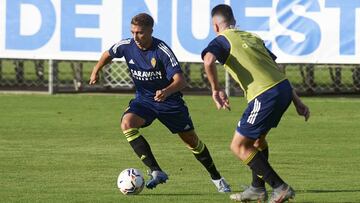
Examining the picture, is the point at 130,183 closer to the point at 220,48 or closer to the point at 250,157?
the point at 250,157

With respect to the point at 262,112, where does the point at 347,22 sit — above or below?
below

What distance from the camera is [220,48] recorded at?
10.2 m

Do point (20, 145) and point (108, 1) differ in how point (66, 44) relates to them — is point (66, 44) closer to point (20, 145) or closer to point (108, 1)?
point (108, 1)

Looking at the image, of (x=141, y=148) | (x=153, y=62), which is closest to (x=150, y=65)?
(x=153, y=62)

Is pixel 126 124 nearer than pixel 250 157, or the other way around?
pixel 250 157

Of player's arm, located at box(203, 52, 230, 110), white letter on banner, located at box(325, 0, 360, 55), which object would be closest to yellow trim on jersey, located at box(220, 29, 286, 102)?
player's arm, located at box(203, 52, 230, 110)

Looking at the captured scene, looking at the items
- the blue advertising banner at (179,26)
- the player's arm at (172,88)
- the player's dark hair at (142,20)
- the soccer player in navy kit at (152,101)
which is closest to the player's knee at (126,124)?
the soccer player in navy kit at (152,101)

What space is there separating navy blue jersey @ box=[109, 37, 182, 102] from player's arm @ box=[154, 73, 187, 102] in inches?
7.3

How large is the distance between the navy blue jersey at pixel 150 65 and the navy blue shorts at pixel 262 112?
1.89 m

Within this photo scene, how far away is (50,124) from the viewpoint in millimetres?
19016

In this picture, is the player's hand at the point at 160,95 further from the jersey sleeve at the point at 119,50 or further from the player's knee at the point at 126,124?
the jersey sleeve at the point at 119,50

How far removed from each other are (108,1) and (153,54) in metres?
11.6

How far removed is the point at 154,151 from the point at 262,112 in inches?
215

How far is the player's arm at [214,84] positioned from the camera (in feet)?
32.2
